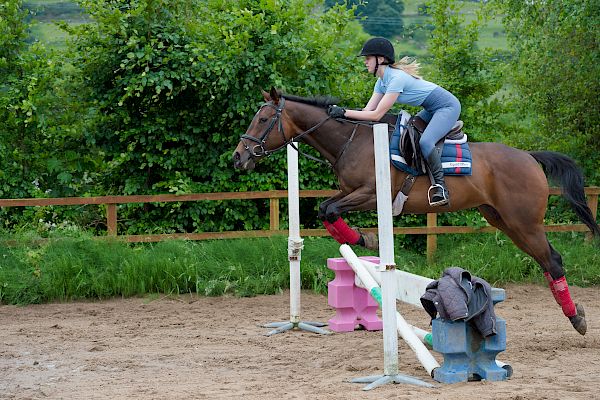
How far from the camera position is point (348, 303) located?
7.41 metres

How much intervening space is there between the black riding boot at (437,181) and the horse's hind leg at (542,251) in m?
0.74

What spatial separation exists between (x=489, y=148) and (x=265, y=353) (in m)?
2.79

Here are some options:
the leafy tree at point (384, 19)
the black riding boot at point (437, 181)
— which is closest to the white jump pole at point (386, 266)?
the black riding boot at point (437, 181)

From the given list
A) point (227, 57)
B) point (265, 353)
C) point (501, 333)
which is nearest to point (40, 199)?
point (227, 57)

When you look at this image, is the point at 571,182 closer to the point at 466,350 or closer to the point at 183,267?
the point at 466,350

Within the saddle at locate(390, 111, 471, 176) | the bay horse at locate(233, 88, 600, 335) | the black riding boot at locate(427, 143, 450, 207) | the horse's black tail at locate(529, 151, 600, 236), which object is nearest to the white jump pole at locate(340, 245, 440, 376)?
the bay horse at locate(233, 88, 600, 335)

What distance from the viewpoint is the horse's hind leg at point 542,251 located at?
274 inches

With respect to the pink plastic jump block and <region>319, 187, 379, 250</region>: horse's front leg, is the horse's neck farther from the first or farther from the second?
the pink plastic jump block

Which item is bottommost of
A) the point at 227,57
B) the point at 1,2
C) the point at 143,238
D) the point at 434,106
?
the point at 143,238

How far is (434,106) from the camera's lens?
7.00 meters

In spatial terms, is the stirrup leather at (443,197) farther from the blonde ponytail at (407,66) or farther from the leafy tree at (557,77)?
the leafy tree at (557,77)

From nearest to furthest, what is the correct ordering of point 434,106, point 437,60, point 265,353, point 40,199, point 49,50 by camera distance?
point 265,353 → point 434,106 → point 40,199 → point 49,50 → point 437,60

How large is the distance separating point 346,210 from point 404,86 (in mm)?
1137

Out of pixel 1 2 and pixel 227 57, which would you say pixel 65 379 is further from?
pixel 1 2
